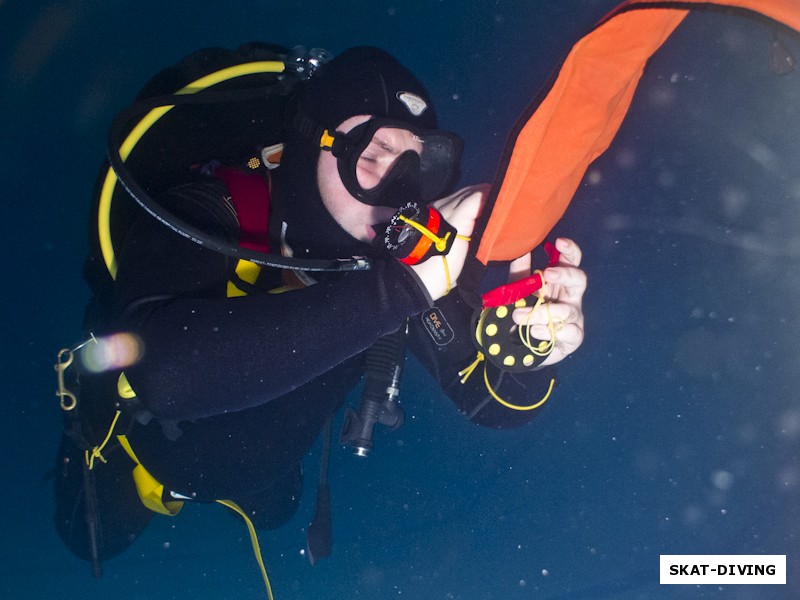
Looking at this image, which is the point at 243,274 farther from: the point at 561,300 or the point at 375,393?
the point at 561,300

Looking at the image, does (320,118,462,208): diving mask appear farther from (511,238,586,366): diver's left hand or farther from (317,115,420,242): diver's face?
(511,238,586,366): diver's left hand

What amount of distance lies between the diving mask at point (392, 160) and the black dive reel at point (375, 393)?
0.76m

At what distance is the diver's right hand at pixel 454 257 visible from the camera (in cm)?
141

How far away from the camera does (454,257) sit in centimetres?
142

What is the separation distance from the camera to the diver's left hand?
1.56m

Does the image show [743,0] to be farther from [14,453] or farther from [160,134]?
[14,453]

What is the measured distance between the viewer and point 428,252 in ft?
4.44

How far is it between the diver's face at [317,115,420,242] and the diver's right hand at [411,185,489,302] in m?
0.53

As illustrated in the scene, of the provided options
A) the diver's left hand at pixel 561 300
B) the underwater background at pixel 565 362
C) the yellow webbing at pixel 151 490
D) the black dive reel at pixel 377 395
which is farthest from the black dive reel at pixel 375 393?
the underwater background at pixel 565 362

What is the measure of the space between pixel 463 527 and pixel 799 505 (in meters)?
2.81

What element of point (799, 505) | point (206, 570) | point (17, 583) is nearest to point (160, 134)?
point (17, 583)

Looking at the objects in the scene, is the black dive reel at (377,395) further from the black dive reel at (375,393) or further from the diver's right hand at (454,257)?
the diver's right hand at (454,257)

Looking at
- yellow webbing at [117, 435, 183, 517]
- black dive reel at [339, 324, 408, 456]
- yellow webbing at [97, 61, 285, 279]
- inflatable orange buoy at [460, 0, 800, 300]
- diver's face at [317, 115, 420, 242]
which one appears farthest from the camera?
yellow webbing at [117, 435, 183, 517]

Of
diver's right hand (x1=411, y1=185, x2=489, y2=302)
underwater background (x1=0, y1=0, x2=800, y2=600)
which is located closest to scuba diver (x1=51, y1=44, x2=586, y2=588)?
diver's right hand (x1=411, y1=185, x2=489, y2=302)
